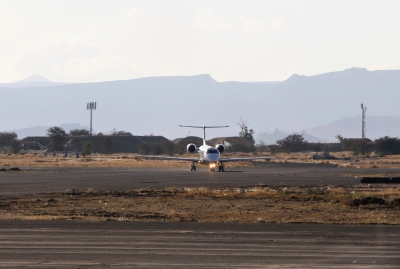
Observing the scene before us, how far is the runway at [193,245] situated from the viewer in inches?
714

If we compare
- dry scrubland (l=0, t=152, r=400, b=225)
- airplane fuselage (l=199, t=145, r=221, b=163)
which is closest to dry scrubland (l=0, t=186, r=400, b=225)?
dry scrubland (l=0, t=152, r=400, b=225)

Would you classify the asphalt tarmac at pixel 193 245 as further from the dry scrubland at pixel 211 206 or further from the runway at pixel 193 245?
the dry scrubland at pixel 211 206

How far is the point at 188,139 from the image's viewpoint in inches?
6476

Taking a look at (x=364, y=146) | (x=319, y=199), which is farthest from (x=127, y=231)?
(x=364, y=146)

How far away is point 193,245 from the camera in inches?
835

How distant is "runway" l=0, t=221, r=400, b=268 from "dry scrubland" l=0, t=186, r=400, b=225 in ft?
8.16

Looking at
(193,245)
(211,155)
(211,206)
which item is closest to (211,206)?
(211,206)

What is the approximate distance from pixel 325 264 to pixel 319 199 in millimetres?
20485

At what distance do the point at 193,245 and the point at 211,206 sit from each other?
13161 mm

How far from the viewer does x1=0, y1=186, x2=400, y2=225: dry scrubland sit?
29344 millimetres

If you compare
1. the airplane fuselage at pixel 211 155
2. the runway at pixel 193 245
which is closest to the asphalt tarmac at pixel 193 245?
the runway at pixel 193 245

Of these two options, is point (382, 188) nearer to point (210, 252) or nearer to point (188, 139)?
point (210, 252)

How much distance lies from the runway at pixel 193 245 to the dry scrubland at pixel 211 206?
2489mm

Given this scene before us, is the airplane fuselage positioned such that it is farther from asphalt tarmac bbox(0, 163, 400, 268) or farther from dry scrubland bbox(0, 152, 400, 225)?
asphalt tarmac bbox(0, 163, 400, 268)
